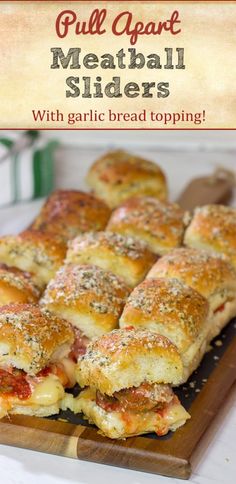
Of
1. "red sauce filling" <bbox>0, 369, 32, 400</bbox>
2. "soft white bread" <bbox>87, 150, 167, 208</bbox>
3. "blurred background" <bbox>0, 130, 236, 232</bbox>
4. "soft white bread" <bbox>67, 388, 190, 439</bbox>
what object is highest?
"red sauce filling" <bbox>0, 369, 32, 400</bbox>

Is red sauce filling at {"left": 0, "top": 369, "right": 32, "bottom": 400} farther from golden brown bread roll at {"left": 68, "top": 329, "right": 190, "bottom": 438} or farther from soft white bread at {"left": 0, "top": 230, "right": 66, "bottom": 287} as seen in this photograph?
soft white bread at {"left": 0, "top": 230, "right": 66, "bottom": 287}

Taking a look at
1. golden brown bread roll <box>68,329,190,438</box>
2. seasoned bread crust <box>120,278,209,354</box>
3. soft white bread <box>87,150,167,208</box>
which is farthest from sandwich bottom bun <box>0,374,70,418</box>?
soft white bread <box>87,150,167,208</box>

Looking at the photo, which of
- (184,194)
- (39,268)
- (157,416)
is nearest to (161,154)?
(184,194)

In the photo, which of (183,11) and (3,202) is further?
(3,202)

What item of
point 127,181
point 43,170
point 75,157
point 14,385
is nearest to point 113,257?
point 14,385

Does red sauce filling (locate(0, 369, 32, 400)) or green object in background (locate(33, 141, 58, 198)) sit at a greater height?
red sauce filling (locate(0, 369, 32, 400))

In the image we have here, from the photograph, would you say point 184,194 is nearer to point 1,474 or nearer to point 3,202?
point 3,202
